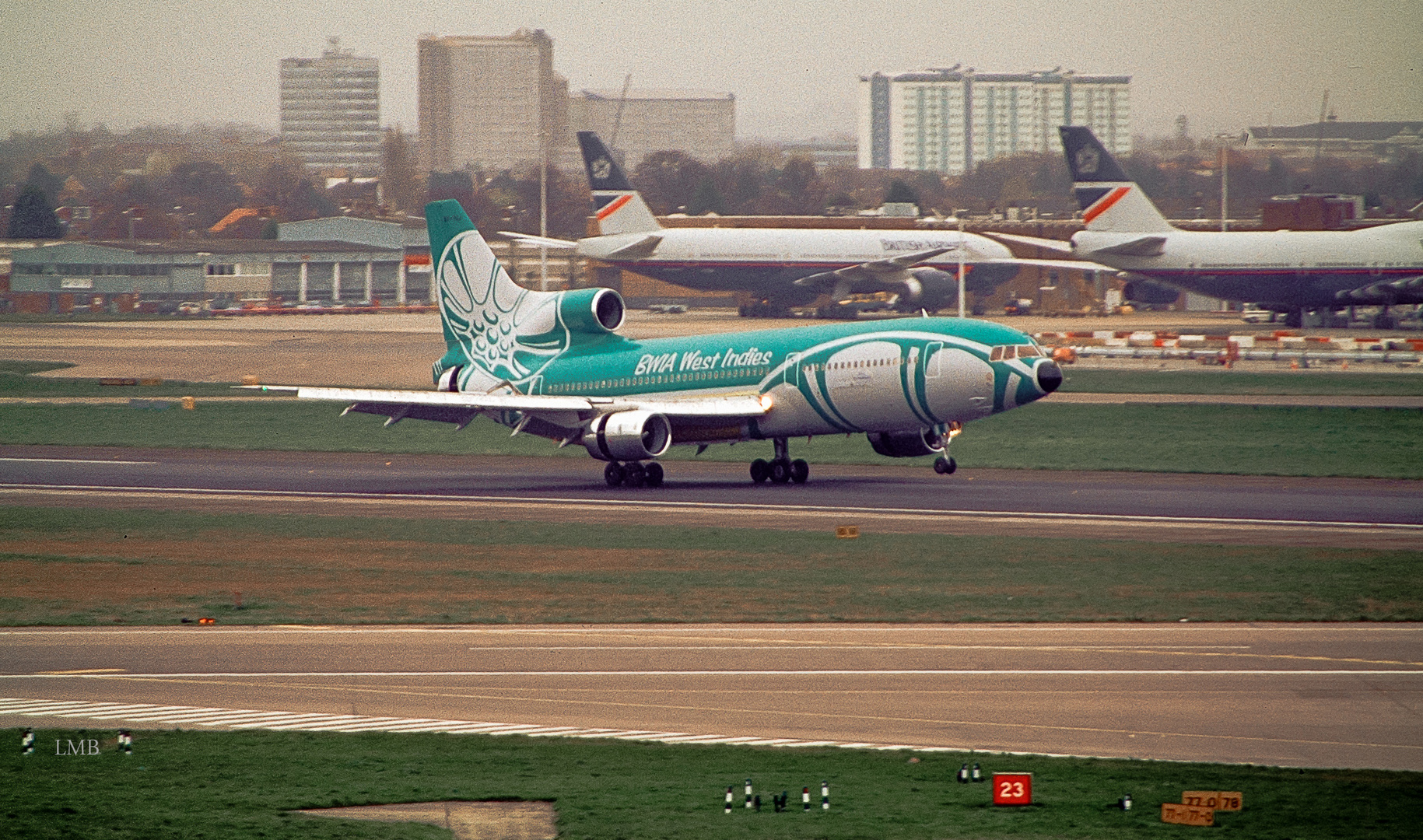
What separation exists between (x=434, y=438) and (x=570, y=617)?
4076 cm

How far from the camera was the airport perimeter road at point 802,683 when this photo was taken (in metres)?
22.9

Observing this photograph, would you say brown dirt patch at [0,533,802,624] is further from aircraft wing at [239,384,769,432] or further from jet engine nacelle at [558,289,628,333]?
jet engine nacelle at [558,289,628,333]

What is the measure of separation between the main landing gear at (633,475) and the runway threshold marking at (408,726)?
30158 mm

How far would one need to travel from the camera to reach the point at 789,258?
13950 cm

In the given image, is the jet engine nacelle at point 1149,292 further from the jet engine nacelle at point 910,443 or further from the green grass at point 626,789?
the green grass at point 626,789

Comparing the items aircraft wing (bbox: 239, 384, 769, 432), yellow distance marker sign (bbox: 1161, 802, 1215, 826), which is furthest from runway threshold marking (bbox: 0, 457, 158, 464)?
yellow distance marker sign (bbox: 1161, 802, 1215, 826)

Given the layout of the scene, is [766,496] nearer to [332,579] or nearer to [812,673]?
[332,579]

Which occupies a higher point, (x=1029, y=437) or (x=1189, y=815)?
(x=1189, y=815)

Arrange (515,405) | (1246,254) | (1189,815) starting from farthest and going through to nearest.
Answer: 1. (1246,254)
2. (515,405)
3. (1189,815)

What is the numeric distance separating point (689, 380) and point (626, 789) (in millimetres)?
36526

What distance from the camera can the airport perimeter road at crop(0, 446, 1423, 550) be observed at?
145 ft

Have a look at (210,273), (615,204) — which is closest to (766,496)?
(615,204)

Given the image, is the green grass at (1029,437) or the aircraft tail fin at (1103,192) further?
the aircraft tail fin at (1103,192)

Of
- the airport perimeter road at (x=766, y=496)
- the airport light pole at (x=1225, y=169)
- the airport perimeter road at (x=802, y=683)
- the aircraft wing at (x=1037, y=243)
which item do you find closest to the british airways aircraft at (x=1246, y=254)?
the aircraft wing at (x=1037, y=243)
